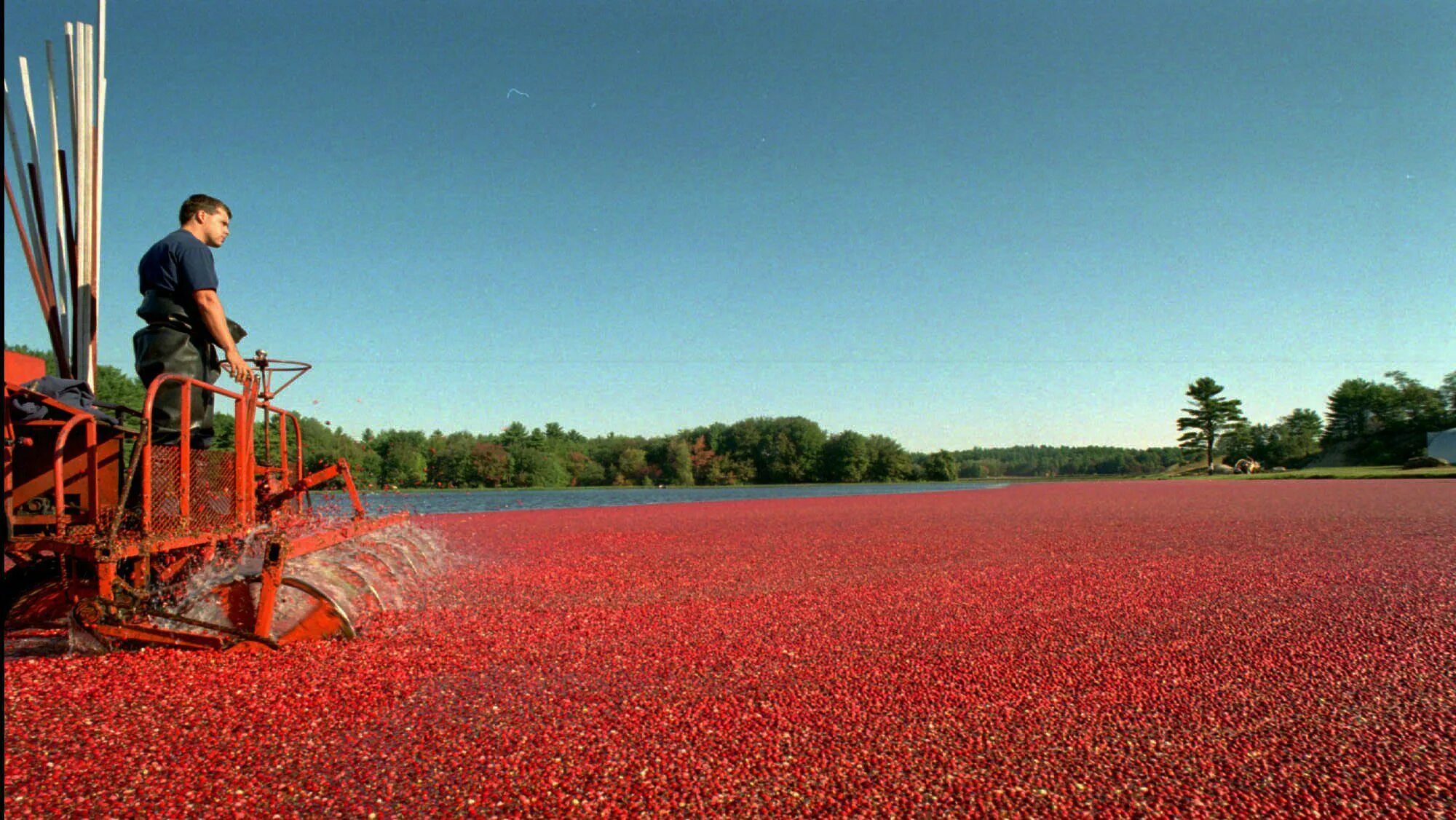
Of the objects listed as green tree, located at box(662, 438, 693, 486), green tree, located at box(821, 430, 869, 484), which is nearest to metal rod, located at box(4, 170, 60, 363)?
green tree, located at box(662, 438, 693, 486)

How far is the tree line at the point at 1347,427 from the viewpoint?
67438 mm

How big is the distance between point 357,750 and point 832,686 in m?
2.37

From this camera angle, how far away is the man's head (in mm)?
5012

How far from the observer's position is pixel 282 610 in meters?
4.80

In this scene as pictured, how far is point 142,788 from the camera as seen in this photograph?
3.08m

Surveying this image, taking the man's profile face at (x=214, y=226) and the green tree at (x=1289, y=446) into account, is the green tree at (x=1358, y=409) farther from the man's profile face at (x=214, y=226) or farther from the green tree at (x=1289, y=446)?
the man's profile face at (x=214, y=226)

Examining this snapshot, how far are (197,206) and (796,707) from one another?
479 centimetres

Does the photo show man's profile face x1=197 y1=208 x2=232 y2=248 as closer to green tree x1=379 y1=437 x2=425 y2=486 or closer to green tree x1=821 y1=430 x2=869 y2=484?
green tree x1=379 y1=437 x2=425 y2=486

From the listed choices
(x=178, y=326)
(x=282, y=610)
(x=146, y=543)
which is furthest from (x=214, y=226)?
(x=282, y=610)

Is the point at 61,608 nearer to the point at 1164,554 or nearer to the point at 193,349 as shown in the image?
the point at 193,349

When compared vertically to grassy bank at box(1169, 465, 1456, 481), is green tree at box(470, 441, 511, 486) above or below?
above

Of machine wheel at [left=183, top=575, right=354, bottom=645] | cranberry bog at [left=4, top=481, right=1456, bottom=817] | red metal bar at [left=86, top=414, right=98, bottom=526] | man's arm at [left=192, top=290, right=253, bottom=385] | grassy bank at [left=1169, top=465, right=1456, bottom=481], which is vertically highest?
man's arm at [left=192, top=290, right=253, bottom=385]

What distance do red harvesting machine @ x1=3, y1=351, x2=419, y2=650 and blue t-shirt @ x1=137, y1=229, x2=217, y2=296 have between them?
59 centimetres

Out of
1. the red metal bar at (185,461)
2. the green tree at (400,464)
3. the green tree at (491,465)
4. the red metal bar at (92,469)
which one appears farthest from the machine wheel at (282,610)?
the green tree at (491,465)
